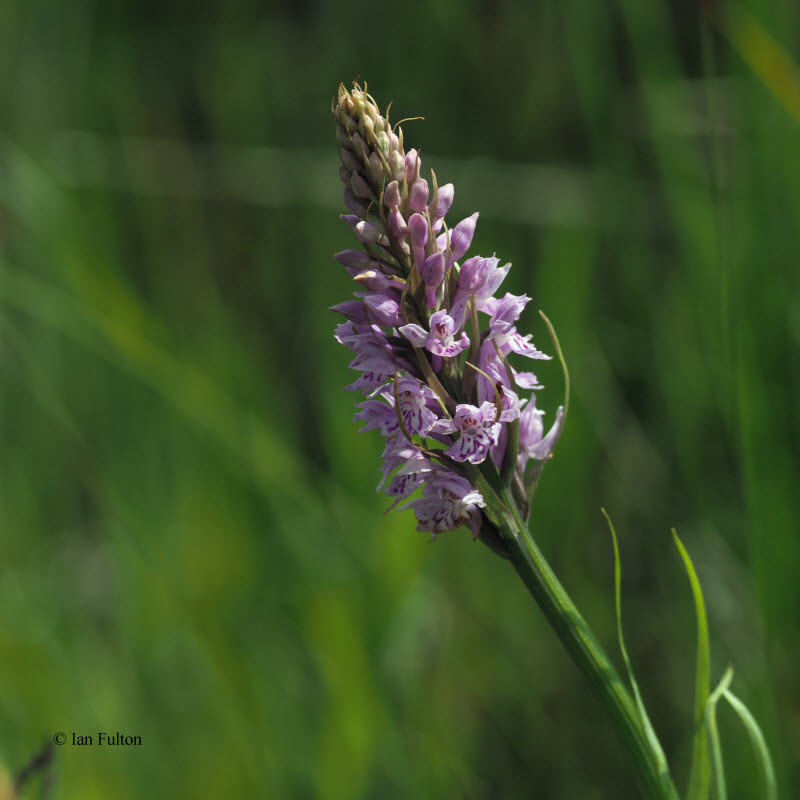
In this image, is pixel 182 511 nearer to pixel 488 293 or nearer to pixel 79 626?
pixel 79 626

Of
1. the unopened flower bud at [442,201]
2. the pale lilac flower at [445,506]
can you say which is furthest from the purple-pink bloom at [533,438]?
the unopened flower bud at [442,201]

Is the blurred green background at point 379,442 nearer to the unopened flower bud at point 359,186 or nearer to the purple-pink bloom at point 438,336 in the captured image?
the purple-pink bloom at point 438,336

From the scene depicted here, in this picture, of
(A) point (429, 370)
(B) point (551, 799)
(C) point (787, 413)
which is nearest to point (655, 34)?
(C) point (787, 413)

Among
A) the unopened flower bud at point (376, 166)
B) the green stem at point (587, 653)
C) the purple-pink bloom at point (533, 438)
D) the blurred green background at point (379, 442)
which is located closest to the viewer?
the green stem at point (587, 653)

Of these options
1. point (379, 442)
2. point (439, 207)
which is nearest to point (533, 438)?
point (439, 207)

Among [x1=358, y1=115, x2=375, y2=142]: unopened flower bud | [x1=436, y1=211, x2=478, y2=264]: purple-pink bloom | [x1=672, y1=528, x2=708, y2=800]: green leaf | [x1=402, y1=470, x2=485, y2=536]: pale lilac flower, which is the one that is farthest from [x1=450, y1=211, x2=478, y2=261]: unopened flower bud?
[x1=672, y1=528, x2=708, y2=800]: green leaf

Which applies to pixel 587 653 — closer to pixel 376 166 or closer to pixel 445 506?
pixel 445 506
